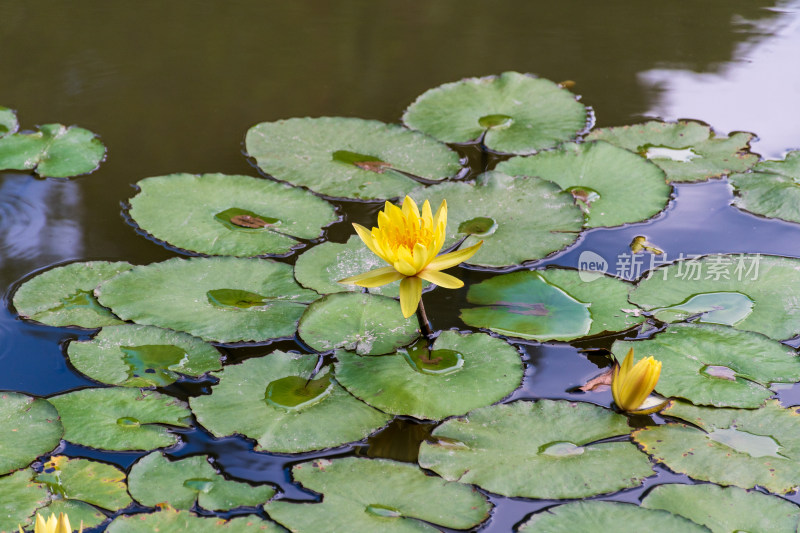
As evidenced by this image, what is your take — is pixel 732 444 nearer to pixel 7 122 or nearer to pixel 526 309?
pixel 526 309

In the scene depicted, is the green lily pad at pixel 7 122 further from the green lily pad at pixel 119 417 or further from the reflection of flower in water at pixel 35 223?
the green lily pad at pixel 119 417

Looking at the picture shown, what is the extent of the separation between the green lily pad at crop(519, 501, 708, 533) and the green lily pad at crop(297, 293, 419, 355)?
0.62 metres

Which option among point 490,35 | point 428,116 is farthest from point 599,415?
point 490,35

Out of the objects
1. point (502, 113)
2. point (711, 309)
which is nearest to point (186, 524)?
point (711, 309)

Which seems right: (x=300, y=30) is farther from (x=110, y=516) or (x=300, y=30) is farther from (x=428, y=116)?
(x=110, y=516)

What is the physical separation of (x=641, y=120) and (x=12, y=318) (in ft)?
8.06

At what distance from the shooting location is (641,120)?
10.4 feet

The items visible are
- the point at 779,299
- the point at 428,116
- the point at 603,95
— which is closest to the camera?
the point at 779,299

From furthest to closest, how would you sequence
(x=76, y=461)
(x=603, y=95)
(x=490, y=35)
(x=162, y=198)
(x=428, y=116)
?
(x=490, y=35) → (x=603, y=95) → (x=428, y=116) → (x=162, y=198) → (x=76, y=461)

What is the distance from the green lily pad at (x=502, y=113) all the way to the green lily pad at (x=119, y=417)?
155 cm

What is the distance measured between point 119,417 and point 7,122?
1.82 m

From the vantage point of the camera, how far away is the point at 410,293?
1.91 m

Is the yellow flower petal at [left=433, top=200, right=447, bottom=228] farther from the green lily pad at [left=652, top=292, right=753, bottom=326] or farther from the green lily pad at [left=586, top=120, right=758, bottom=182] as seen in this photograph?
the green lily pad at [left=586, top=120, right=758, bottom=182]

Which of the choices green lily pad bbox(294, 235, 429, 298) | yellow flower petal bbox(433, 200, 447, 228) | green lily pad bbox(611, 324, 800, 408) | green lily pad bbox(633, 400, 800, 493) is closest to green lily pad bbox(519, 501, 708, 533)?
green lily pad bbox(633, 400, 800, 493)
